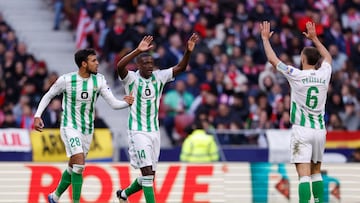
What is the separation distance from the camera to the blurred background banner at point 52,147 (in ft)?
87.2

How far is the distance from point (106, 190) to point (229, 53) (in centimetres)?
970

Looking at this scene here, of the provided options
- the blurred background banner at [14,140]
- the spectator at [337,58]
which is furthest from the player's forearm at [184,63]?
the spectator at [337,58]

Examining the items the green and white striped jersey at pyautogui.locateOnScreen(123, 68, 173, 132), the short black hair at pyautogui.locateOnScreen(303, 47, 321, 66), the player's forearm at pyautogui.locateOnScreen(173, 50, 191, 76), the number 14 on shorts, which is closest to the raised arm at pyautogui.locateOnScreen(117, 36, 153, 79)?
the green and white striped jersey at pyautogui.locateOnScreen(123, 68, 173, 132)

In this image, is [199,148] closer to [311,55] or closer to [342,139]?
[342,139]

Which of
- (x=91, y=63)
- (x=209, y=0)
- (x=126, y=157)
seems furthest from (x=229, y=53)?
(x=91, y=63)

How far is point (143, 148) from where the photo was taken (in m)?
19.1

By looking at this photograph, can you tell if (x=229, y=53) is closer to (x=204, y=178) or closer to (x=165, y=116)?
(x=165, y=116)

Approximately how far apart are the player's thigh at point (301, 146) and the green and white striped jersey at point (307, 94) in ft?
0.41

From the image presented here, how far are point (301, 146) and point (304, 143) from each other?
60 millimetres

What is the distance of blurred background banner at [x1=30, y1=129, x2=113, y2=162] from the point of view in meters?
26.6

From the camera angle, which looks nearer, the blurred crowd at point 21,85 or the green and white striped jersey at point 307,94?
the green and white striped jersey at point 307,94

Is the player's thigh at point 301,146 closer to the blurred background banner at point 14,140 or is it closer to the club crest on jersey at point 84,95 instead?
the club crest on jersey at point 84,95

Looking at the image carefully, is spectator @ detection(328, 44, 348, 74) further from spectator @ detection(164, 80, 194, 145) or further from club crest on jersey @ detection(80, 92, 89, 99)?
club crest on jersey @ detection(80, 92, 89, 99)

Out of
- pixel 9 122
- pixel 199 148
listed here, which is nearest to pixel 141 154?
pixel 199 148
